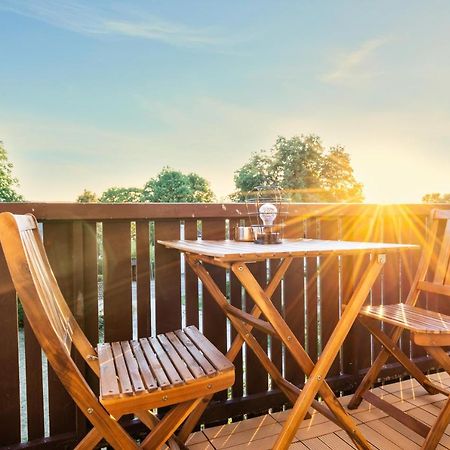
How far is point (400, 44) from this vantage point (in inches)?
398

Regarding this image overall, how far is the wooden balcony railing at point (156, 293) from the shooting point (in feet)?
6.47

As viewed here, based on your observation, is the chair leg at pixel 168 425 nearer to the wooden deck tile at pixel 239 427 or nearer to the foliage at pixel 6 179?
the wooden deck tile at pixel 239 427

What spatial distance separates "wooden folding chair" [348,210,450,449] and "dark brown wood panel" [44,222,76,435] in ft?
5.05

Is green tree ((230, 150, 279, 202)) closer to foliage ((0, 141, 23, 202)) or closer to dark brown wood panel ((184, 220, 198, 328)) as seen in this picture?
foliage ((0, 141, 23, 202))

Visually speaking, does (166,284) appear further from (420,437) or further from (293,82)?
(293,82)

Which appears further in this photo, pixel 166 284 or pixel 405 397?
pixel 405 397

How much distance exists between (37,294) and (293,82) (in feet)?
48.0

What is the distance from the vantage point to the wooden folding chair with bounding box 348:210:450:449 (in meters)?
1.91

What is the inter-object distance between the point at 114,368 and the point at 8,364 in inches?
30.9

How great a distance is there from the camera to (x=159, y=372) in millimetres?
1394

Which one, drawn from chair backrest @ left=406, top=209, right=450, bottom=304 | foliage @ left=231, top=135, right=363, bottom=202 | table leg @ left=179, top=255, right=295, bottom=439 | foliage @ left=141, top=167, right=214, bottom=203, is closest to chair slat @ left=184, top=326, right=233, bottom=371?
table leg @ left=179, top=255, right=295, bottom=439

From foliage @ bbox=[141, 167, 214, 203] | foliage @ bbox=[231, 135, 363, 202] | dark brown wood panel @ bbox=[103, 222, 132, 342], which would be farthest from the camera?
foliage @ bbox=[141, 167, 214, 203]

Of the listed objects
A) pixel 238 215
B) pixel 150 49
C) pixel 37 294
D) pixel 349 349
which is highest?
pixel 150 49

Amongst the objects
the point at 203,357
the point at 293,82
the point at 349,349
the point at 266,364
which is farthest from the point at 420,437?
the point at 293,82
